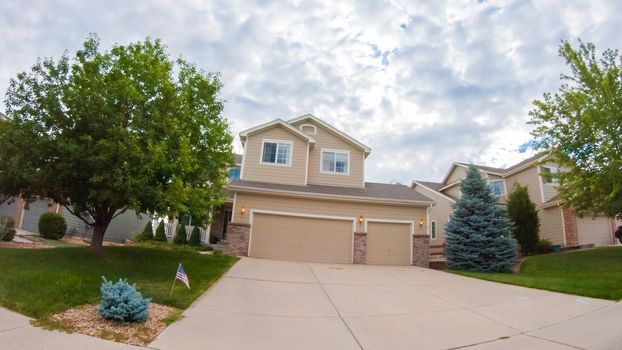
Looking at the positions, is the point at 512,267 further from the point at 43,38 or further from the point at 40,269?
the point at 43,38

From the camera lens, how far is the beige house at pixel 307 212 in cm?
1612

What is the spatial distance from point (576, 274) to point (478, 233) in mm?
3960

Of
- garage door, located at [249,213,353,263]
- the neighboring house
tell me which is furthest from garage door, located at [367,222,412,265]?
the neighboring house

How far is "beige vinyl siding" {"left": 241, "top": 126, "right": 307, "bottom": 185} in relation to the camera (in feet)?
59.5

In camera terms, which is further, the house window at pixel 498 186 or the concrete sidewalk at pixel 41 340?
the house window at pixel 498 186

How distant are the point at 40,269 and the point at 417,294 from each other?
8.76 meters

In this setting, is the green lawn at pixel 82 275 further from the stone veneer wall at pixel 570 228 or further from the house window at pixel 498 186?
the house window at pixel 498 186

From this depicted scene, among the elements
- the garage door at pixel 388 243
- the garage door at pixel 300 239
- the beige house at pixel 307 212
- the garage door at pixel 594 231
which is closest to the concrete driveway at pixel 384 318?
the garage door at pixel 300 239

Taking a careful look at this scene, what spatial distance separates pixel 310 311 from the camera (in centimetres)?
686

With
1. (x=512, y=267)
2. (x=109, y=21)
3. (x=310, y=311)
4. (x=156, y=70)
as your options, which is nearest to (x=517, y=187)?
(x=512, y=267)

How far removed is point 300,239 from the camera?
1623 cm

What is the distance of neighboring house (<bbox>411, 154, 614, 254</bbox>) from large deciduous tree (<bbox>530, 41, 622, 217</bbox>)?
2.86 m

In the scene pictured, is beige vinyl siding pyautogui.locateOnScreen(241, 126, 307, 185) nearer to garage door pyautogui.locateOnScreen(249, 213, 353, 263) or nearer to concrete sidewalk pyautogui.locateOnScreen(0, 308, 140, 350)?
garage door pyautogui.locateOnScreen(249, 213, 353, 263)

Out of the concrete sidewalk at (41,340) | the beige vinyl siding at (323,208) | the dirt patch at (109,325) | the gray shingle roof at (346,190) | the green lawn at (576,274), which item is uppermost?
the gray shingle roof at (346,190)
